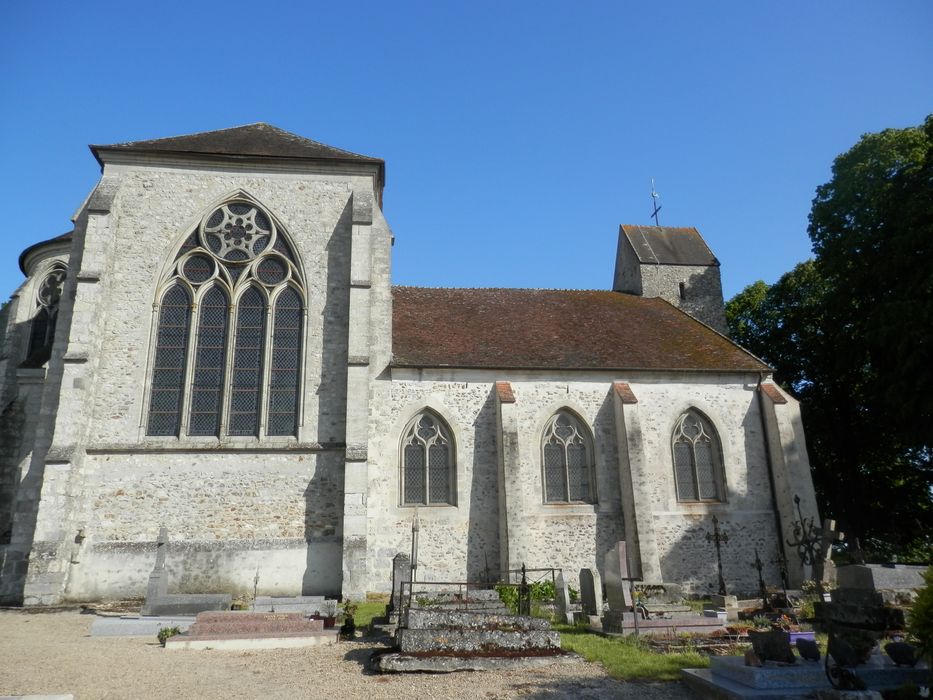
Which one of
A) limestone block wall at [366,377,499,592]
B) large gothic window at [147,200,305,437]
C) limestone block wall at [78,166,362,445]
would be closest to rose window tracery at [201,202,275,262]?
large gothic window at [147,200,305,437]

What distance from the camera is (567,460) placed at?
17000 mm

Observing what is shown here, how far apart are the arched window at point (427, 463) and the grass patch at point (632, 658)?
6.71 m

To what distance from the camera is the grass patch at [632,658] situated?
7.29 m

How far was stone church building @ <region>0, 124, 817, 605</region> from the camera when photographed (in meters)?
14.1

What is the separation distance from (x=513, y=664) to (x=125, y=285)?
13.5 meters

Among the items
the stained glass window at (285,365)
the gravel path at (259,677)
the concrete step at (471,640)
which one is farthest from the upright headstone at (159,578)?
the concrete step at (471,640)

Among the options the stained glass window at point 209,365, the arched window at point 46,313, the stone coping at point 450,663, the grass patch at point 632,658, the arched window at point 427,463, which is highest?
the arched window at point 46,313

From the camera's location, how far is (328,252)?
55.0 feet

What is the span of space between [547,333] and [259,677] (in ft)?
44.1

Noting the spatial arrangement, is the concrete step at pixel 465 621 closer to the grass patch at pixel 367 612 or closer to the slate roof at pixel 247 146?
the grass patch at pixel 367 612

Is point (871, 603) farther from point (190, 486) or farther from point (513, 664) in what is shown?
point (190, 486)

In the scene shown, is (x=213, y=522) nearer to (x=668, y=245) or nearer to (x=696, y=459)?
(x=696, y=459)

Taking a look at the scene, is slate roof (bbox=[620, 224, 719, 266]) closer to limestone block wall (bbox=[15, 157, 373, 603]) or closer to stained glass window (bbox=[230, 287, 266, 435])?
limestone block wall (bbox=[15, 157, 373, 603])

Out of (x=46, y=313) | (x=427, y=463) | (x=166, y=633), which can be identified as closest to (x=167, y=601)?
(x=166, y=633)
